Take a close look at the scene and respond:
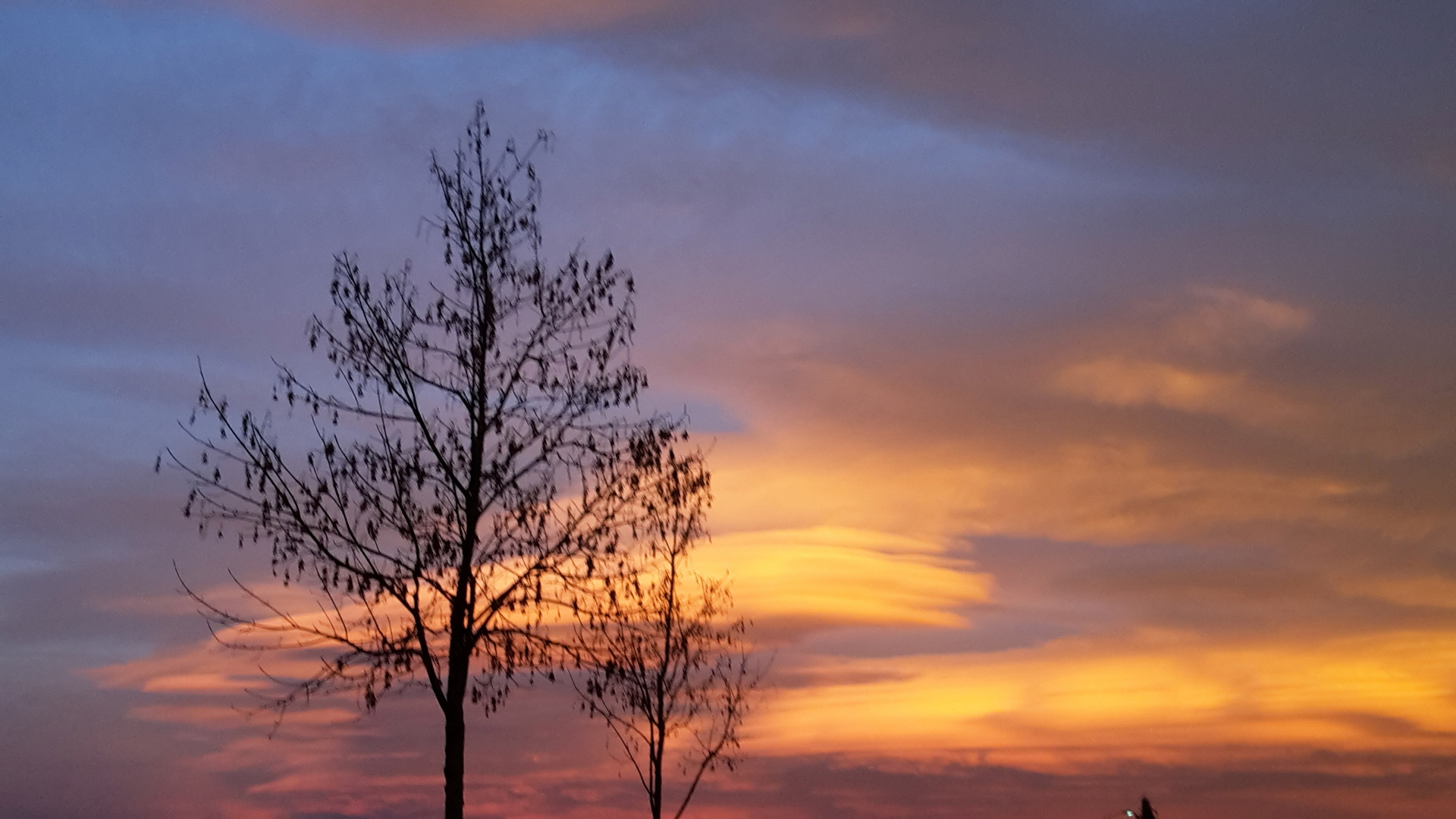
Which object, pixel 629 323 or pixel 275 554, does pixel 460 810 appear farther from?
pixel 629 323

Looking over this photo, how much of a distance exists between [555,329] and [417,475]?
297cm

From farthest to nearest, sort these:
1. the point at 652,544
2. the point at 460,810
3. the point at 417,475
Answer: the point at 652,544 < the point at 417,475 < the point at 460,810

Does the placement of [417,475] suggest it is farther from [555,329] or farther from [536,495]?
[555,329]

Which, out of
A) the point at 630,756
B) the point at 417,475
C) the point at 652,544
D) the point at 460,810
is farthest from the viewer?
the point at 630,756

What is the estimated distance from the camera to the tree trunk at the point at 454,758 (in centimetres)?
1872

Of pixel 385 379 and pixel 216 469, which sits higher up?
pixel 385 379

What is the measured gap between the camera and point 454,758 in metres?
18.9

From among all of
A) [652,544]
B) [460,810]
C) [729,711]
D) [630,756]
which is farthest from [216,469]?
[729,711]

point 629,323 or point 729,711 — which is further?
point 729,711

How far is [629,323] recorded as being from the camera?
68.9 ft

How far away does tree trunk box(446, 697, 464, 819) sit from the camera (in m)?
18.7

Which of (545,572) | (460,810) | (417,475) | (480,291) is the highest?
(480,291)

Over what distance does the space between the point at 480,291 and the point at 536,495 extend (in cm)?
317

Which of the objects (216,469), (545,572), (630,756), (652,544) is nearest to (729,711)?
(630,756)
